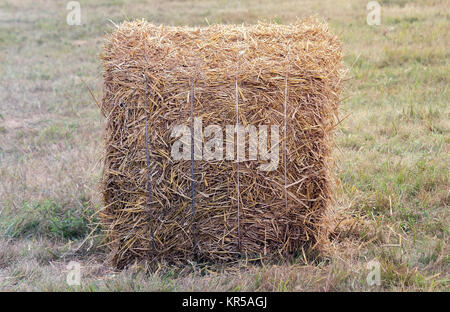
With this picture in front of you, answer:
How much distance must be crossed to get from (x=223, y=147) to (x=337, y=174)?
6.33 feet

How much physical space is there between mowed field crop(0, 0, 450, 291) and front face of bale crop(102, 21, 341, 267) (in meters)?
0.25

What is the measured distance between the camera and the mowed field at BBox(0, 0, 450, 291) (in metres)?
3.81

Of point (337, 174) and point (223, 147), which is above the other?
point (223, 147)

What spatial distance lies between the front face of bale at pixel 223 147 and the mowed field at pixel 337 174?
250 mm

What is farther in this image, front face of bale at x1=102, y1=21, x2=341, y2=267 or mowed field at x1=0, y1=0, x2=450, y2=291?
front face of bale at x1=102, y1=21, x2=341, y2=267

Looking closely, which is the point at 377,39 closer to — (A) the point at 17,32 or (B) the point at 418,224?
(B) the point at 418,224

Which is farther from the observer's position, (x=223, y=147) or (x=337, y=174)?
(x=337, y=174)

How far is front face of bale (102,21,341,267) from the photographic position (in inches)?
157

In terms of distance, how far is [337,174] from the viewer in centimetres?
549

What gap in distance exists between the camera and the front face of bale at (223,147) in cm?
400

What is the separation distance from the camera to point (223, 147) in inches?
158

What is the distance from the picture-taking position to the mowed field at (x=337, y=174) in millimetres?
3807

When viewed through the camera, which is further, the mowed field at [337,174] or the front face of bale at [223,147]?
the front face of bale at [223,147]
